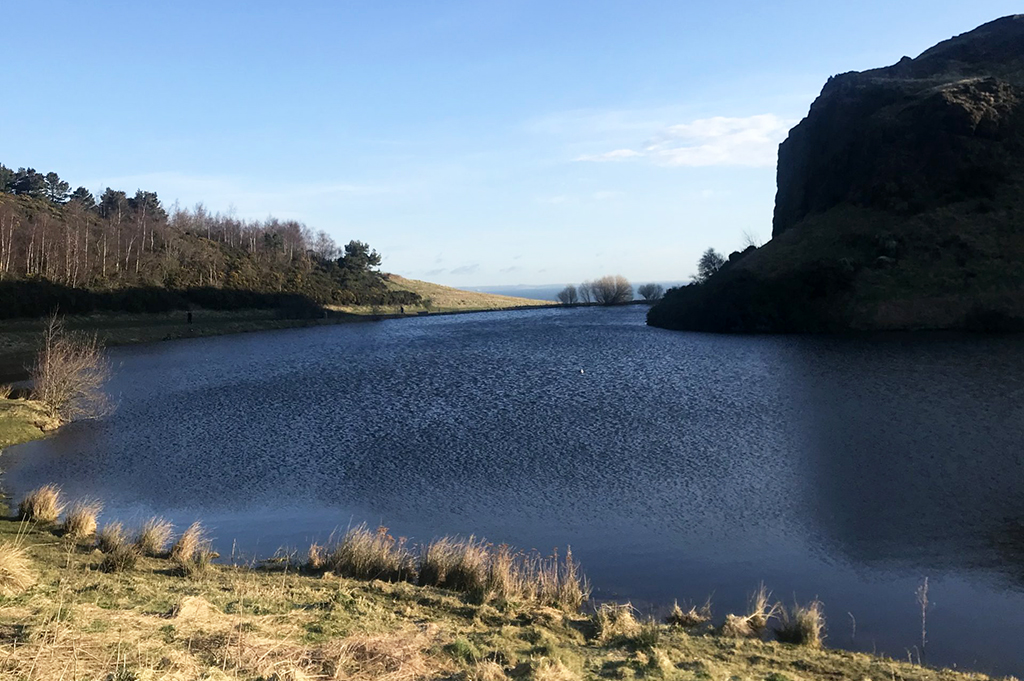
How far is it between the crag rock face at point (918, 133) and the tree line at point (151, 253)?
3332 inches

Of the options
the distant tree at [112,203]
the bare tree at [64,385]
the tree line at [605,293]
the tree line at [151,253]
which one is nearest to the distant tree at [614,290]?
the tree line at [605,293]

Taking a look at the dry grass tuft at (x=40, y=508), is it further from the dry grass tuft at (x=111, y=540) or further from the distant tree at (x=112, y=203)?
the distant tree at (x=112, y=203)

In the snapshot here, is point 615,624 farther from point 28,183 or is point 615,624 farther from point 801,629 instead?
point 28,183

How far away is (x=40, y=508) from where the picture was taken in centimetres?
→ 1778

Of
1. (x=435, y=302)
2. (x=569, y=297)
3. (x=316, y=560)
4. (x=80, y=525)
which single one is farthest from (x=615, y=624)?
(x=569, y=297)

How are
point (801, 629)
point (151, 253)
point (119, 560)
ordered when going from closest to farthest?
point (801, 629) < point (119, 560) < point (151, 253)

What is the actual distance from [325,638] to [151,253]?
400 feet

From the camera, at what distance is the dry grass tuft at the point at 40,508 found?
17.6 meters

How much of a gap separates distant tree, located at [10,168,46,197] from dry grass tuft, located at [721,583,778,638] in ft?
528

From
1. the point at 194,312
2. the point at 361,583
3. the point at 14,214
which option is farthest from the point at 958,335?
the point at 14,214

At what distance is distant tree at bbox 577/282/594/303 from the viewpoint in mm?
Answer: 179375

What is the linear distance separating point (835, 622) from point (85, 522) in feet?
53.2

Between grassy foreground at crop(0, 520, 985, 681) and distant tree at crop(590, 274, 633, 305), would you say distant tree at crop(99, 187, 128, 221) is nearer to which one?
distant tree at crop(590, 274, 633, 305)

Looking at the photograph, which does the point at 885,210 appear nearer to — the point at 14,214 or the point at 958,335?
the point at 958,335
